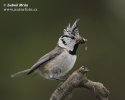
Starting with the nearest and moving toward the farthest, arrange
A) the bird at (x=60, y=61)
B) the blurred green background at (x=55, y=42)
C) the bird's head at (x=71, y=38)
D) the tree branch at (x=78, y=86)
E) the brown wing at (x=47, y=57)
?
the tree branch at (x=78, y=86)
the bird's head at (x=71, y=38)
the bird at (x=60, y=61)
the brown wing at (x=47, y=57)
the blurred green background at (x=55, y=42)

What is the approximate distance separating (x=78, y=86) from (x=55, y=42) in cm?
319

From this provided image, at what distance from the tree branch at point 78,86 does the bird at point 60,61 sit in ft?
1.50

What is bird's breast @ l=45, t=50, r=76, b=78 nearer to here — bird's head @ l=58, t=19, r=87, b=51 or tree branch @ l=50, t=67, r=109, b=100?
bird's head @ l=58, t=19, r=87, b=51

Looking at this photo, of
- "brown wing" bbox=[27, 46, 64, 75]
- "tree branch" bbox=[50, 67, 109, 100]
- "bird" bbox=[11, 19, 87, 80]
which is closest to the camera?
"tree branch" bbox=[50, 67, 109, 100]

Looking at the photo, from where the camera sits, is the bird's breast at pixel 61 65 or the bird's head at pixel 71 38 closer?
the bird's head at pixel 71 38

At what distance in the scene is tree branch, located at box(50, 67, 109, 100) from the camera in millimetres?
1938

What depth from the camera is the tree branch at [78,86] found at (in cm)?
194

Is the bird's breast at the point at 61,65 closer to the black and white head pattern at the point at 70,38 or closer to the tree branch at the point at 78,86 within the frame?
the black and white head pattern at the point at 70,38

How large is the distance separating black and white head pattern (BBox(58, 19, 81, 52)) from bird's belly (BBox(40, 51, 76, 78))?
4 centimetres

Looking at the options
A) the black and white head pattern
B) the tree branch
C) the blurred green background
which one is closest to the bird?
the black and white head pattern

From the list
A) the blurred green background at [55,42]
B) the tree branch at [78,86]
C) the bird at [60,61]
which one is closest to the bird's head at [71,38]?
the bird at [60,61]

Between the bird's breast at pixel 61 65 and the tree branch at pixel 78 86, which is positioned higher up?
the tree branch at pixel 78 86

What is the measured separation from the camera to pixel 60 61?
2.68 meters

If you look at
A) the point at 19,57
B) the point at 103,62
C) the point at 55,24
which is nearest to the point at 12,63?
the point at 19,57
